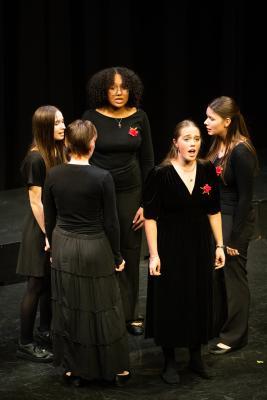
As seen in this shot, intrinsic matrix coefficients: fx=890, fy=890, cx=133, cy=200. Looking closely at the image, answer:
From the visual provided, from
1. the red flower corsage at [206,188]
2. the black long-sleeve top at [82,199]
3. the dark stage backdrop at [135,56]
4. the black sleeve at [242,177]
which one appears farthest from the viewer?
the dark stage backdrop at [135,56]

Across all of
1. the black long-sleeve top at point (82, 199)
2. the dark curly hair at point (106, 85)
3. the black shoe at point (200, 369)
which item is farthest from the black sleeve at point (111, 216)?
the dark curly hair at point (106, 85)

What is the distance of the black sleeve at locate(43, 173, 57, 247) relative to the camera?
4070 mm

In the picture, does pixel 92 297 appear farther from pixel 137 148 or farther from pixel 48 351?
pixel 137 148

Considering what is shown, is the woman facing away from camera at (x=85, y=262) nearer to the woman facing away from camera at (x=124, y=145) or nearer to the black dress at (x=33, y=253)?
the black dress at (x=33, y=253)

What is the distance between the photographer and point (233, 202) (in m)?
4.58

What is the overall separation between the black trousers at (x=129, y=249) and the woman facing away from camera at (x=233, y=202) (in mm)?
533

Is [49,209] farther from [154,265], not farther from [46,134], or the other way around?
[154,265]

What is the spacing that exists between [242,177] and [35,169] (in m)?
1.03

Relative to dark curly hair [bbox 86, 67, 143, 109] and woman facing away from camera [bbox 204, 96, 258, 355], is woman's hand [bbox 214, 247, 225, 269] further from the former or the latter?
dark curly hair [bbox 86, 67, 143, 109]

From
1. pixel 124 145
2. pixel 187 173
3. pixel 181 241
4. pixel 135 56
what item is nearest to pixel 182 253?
pixel 181 241

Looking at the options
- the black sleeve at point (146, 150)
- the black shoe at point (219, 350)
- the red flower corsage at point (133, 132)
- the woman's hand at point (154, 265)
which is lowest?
the black shoe at point (219, 350)

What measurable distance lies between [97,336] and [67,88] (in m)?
3.04

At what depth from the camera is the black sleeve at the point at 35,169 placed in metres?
4.37

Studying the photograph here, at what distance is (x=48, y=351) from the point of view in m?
4.64
